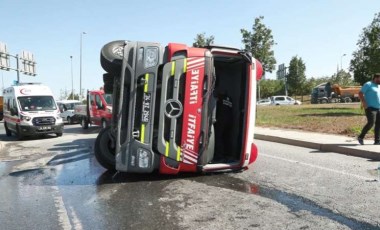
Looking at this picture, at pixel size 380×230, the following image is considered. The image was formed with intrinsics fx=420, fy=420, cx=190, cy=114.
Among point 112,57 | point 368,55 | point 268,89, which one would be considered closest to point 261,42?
point 368,55

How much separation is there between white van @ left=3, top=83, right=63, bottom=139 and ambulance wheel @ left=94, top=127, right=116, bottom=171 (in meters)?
9.60

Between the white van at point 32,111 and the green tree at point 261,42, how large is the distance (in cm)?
2288

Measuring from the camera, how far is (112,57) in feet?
22.3

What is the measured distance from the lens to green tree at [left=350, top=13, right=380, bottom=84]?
68.4ft

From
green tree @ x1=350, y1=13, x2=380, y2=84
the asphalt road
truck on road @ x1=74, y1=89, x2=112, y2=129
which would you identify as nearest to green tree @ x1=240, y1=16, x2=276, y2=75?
green tree @ x1=350, y1=13, x2=380, y2=84

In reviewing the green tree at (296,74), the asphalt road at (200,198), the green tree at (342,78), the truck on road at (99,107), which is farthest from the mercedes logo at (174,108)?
the green tree at (342,78)

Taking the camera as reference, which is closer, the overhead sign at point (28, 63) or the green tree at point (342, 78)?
the overhead sign at point (28, 63)

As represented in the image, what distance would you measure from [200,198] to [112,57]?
2732 mm

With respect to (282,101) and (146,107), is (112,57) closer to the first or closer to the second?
(146,107)

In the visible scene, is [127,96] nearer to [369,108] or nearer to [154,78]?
[154,78]

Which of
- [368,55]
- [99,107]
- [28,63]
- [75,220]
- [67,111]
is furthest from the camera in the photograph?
[28,63]

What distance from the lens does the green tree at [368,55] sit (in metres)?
20.8

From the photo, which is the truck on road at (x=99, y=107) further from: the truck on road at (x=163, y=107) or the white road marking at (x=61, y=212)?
the white road marking at (x=61, y=212)

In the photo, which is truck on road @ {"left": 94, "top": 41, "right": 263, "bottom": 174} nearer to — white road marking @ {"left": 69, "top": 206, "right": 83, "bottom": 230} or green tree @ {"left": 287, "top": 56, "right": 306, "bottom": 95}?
white road marking @ {"left": 69, "top": 206, "right": 83, "bottom": 230}
